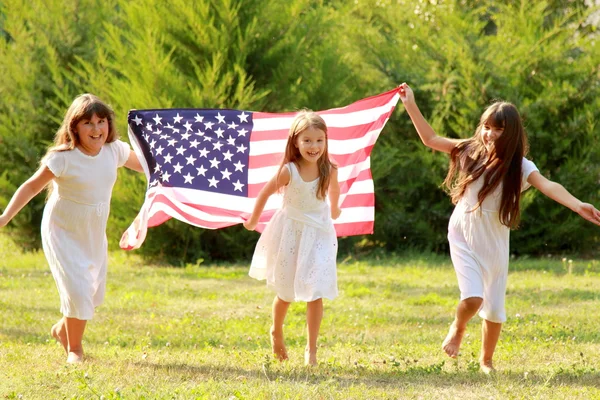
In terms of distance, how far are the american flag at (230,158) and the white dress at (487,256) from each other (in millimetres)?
1072

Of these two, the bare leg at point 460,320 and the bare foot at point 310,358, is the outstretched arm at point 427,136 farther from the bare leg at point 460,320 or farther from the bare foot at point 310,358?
the bare foot at point 310,358

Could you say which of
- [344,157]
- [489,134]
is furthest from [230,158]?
[489,134]

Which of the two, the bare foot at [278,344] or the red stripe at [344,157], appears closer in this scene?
the bare foot at [278,344]

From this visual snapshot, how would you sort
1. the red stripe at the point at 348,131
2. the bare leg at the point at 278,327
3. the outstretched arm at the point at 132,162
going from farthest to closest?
the red stripe at the point at 348,131 → the outstretched arm at the point at 132,162 → the bare leg at the point at 278,327

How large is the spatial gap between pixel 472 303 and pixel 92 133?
2.71 m

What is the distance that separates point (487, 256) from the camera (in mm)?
5629

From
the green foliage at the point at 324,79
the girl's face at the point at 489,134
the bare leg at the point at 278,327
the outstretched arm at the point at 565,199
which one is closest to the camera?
the outstretched arm at the point at 565,199

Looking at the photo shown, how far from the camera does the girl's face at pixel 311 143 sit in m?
5.77

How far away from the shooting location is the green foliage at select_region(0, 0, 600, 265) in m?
12.2

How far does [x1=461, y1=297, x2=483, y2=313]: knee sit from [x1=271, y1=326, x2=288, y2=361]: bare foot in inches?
50.8

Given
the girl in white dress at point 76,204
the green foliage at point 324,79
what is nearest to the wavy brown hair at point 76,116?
A: the girl in white dress at point 76,204

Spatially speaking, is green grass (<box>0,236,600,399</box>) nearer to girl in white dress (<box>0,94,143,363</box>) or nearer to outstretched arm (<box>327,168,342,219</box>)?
girl in white dress (<box>0,94,143,363</box>)

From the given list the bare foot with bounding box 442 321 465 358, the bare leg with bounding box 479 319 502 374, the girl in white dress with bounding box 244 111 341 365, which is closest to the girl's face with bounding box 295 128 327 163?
the girl in white dress with bounding box 244 111 341 365

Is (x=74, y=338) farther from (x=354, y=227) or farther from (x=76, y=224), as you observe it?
(x=354, y=227)
